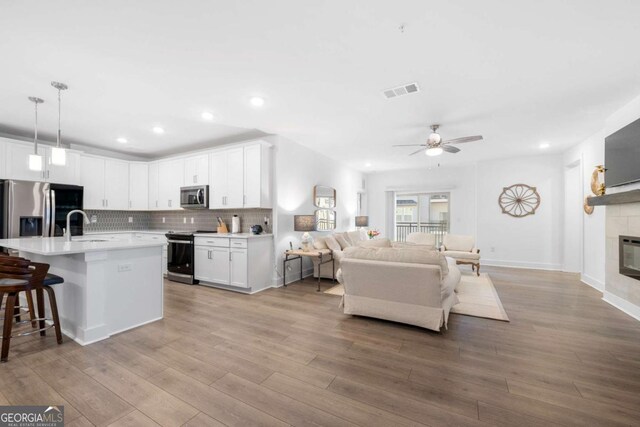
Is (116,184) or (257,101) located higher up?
(257,101)

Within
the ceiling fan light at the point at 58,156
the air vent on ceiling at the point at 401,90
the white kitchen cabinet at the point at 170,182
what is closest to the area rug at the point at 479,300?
the air vent on ceiling at the point at 401,90

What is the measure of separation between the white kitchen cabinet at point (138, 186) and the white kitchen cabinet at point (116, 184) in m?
0.07

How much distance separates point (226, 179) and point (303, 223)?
165cm

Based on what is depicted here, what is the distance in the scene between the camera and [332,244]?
17.3ft

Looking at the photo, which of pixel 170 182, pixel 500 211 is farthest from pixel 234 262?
pixel 500 211

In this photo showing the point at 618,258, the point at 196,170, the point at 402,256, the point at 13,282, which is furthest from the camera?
the point at 196,170

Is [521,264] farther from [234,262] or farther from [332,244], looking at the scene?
[234,262]

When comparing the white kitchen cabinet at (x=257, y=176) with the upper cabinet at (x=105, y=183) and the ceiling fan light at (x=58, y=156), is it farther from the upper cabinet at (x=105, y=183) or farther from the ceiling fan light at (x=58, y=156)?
the upper cabinet at (x=105, y=183)

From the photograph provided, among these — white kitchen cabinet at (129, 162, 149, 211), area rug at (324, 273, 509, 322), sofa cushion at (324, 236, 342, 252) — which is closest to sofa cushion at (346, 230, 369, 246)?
sofa cushion at (324, 236, 342, 252)

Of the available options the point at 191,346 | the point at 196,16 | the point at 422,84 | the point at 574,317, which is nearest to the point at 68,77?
the point at 196,16

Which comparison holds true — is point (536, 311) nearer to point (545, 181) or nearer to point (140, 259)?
point (545, 181)

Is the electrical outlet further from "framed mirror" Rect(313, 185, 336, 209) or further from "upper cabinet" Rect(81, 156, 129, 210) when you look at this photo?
"framed mirror" Rect(313, 185, 336, 209)

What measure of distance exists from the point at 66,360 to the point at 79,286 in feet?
2.22

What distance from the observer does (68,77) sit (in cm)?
284
